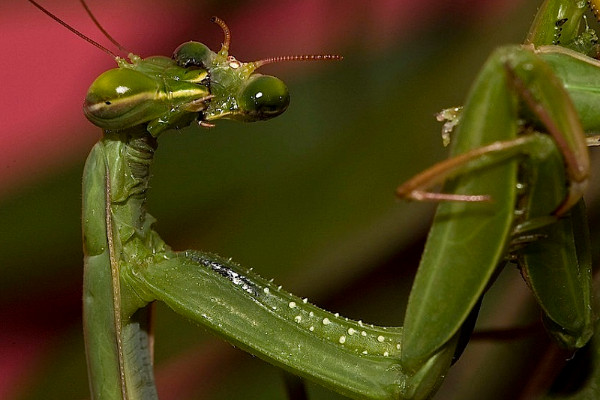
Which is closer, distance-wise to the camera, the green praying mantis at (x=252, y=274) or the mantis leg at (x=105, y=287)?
the green praying mantis at (x=252, y=274)

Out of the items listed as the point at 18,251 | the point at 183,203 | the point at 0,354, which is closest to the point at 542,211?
the point at 183,203

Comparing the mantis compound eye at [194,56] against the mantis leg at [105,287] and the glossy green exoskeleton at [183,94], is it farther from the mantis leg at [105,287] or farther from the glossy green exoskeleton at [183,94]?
the mantis leg at [105,287]

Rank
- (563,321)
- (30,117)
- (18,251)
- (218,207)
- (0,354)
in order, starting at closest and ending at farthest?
(563,321) → (18,251) → (218,207) → (0,354) → (30,117)

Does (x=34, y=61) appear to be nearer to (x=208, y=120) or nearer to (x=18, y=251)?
(x=18, y=251)

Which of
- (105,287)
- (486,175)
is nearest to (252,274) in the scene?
(105,287)

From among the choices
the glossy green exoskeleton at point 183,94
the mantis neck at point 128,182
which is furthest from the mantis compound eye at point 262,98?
the mantis neck at point 128,182

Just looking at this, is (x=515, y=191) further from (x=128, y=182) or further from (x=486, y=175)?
(x=128, y=182)

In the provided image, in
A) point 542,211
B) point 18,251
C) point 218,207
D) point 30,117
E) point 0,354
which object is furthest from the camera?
point 30,117

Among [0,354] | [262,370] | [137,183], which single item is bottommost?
[0,354]
